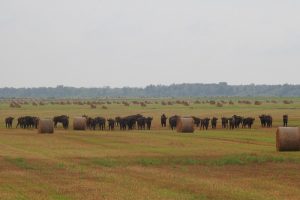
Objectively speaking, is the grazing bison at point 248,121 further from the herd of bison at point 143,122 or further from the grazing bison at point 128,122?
the grazing bison at point 128,122

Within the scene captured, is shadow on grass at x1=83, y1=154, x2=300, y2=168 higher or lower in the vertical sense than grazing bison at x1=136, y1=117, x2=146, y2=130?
lower

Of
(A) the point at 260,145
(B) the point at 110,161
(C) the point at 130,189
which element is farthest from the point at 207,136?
(C) the point at 130,189

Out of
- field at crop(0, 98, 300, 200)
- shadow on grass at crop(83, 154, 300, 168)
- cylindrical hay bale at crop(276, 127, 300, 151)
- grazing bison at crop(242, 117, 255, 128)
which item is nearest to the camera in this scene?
field at crop(0, 98, 300, 200)

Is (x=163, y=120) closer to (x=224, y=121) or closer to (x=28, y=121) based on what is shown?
(x=224, y=121)

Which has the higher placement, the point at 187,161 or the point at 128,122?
the point at 128,122

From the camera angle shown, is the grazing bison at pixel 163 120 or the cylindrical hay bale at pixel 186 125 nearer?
the cylindrical hay bale at pixel 186 125

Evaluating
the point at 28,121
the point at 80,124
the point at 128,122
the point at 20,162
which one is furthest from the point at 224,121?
the point at 20,162

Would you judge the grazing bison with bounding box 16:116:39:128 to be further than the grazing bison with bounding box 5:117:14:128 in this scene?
No

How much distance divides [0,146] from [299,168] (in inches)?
689

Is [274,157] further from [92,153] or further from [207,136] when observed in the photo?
[207,136]

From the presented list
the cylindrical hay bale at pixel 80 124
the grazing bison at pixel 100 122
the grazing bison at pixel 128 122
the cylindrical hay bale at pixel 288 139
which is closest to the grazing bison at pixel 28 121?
the grazing bison at pixel 100 122

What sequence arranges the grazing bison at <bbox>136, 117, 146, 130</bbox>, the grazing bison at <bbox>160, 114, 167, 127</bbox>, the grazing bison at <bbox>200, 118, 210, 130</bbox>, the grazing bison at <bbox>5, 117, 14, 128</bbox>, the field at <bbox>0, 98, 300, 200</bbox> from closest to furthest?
Result: the field at <bbox>0, 98, 300, 200</bbox>, the grazing bison at <bbox>200, 118, 210, 130</bbox>, the grazing bison at <bbox>136, 117, 146, 130</bbox>, the grazing bison at <bbox>5, 117, 14, 128</bbox>, the grazing bison at <bbox>160, 114, 167, 127</bbox>

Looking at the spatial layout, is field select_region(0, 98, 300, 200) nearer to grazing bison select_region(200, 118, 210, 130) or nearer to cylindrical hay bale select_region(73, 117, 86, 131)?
cylindrical hay bale select_region(73, 117, 86, 131)

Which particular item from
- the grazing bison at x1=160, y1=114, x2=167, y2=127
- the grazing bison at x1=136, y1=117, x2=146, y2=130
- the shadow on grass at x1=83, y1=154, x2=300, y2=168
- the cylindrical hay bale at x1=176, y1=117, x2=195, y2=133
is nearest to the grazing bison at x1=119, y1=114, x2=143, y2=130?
the grazing bison at x1=136, y1=117, x2=146, y2=130
